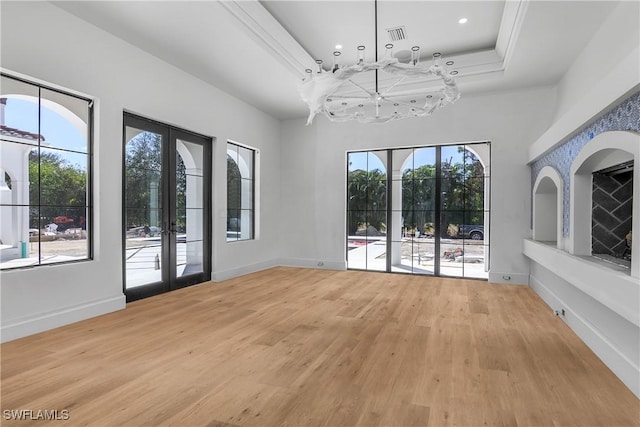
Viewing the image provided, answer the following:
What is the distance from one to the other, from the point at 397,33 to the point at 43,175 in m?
4.67

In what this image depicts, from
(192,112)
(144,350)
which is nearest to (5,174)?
(144,350)

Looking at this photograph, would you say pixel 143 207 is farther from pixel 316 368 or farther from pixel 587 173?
pixel 587 173

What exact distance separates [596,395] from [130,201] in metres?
5.30

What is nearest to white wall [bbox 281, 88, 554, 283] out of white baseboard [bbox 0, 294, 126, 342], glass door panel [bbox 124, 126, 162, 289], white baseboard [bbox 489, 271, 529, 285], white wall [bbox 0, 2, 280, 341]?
white baseboard [bbox 489, 271, 529, 285]

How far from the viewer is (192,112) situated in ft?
18.2

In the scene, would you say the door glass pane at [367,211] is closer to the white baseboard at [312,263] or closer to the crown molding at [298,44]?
the white baseboard at [312,263]

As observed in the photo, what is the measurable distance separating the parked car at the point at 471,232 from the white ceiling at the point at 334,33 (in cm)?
Answer: 249

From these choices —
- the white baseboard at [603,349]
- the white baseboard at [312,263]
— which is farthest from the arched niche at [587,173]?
the white baseboard at [312,263]

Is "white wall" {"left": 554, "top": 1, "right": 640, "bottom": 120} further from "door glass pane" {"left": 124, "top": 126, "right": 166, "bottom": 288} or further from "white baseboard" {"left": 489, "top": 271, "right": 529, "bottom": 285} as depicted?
"door glass pane" {"left": 124, "top": 126, "right": 166, "bottom": 288}

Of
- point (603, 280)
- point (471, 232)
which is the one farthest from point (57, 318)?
point (471, 232)

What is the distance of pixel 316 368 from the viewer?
8.99ft

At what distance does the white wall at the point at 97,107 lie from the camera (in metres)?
3.38

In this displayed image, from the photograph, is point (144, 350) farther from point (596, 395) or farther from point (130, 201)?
point (596, 395)

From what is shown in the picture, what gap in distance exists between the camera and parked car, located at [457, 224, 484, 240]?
6.48 m
